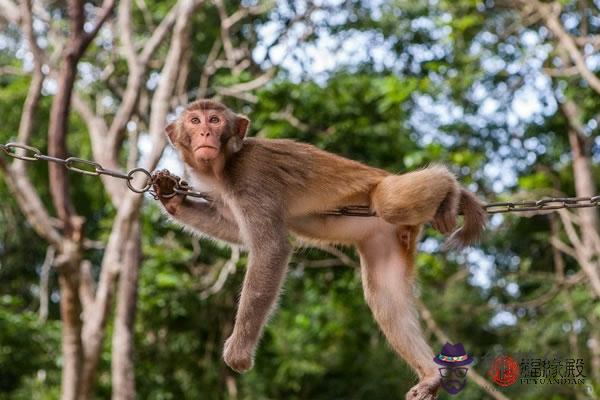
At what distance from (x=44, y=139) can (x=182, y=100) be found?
6912mm

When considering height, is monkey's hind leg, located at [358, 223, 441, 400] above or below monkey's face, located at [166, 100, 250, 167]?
below

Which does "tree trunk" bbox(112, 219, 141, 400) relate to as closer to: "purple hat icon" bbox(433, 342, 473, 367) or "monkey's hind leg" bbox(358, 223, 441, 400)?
"monkey's hind leg" bbox(358, 223, 441, 400)

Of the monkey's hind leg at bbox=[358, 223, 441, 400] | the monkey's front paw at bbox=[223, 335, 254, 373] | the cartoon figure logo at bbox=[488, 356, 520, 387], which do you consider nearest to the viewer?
the monkey's front paw at bbox=[223, 335, 254, 373]

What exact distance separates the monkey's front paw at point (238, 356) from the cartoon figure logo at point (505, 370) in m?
2.44

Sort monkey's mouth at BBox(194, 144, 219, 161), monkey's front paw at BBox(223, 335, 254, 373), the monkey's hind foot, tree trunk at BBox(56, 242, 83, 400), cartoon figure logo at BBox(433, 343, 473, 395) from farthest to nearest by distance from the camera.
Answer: tree trunk at BBox(56, 242, 83, 400) → cartoon figure logo at BBox(433, 343, 473, 395) → monkey's mouth at BBox(194, 144, 219, 161) → the monkey's hind foot → monkey's front paw at BBox(223, 335, 254, 373)

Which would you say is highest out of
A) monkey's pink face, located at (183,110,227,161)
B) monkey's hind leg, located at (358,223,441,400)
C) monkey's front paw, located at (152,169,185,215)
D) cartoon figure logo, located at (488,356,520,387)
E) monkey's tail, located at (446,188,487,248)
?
monkey's pink face, located at (183,110,227,161)

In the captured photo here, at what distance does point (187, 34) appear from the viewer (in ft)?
36.6

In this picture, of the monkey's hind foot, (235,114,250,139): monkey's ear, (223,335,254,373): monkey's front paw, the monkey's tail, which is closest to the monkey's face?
(235,114,250,139): monkey's ear

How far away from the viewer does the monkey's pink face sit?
5.98 m

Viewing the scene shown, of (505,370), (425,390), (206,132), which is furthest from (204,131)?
(505,370)

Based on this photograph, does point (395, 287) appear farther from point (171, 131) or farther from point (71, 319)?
point (71, 319)

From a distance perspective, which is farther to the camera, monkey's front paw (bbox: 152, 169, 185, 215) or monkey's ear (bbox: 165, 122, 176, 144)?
monkey's ear (bbox: 165, 122, 176, 144)

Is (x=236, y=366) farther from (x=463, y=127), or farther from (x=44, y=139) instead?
(x=44, y=139)

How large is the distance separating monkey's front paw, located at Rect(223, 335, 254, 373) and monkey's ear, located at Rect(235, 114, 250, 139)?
5.23 feet
